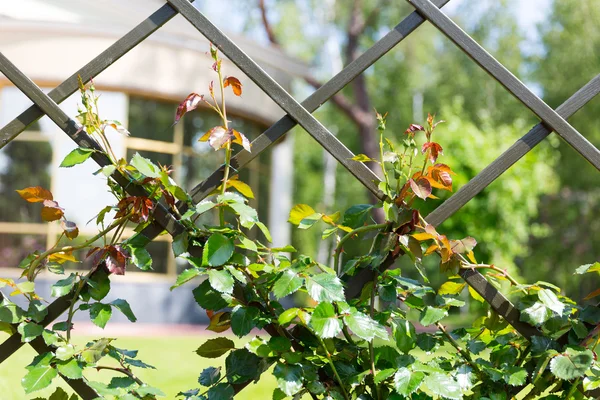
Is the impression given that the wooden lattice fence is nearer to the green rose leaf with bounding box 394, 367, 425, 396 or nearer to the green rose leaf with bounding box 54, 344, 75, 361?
the green rose leaf with bounding box 54, 344, 75, 361

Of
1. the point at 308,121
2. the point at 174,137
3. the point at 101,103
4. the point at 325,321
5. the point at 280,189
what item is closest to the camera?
the point at 325,321

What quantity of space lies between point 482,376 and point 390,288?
0.25 m

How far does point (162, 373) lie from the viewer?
4.04 metres

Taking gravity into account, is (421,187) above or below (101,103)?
below

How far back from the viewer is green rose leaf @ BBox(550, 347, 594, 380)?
4.23 feet

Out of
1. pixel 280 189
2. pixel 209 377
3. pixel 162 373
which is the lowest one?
pixel 209 377

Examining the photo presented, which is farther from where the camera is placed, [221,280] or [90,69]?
[90,69]

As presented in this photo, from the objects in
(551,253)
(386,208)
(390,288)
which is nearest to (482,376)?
(390,288)

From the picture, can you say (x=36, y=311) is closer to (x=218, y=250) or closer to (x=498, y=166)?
(x=218, y=250)

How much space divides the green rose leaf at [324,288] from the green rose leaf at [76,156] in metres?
0.48

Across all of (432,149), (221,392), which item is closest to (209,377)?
(221,392)

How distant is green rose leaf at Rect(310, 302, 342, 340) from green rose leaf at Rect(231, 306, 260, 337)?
0.14 metres

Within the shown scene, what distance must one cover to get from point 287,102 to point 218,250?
0.33 metres

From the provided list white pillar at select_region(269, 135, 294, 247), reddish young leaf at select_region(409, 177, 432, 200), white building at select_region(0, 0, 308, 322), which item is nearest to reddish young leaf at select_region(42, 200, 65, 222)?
reddish young leaf at select_region(409, 177, 432, 200)
